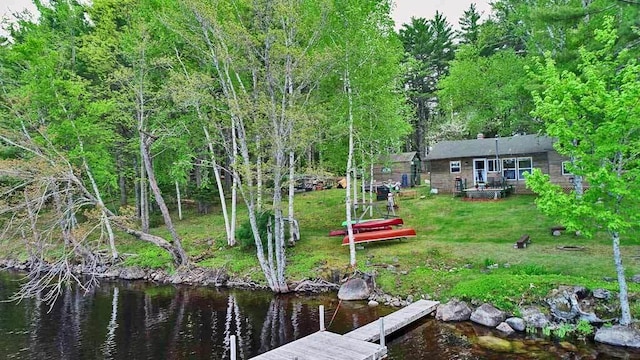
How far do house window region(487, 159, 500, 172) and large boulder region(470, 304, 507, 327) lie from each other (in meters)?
19.1

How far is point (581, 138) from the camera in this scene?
11211 millimetres

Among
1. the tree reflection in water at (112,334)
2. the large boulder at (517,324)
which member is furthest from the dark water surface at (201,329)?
the large boulder at (517,324)

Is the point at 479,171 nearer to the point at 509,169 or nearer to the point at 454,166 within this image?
the point at 454,166

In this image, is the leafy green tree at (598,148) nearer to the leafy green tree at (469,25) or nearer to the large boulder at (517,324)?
the large boulder at (517,324)

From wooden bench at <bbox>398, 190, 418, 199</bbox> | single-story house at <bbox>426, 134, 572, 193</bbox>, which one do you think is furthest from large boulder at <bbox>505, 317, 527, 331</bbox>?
wooden bench at <bbox>398, 190, 418, 199</bbox>

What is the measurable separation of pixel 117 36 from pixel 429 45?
36.0 m

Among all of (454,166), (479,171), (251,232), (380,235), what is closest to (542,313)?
(380,235)

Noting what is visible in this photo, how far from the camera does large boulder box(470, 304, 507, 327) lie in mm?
12430

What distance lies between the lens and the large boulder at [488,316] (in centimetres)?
1243

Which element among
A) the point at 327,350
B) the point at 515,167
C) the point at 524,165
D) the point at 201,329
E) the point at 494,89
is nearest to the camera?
the point at 327,350

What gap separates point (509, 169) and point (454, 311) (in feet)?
63.9

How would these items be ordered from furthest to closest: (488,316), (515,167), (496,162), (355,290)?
(496,162) → (515,167) → (355,290) → (488,316)

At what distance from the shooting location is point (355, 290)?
1580cm

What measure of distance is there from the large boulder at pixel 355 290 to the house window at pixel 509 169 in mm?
18504
